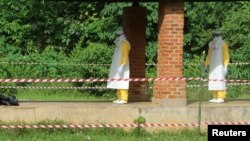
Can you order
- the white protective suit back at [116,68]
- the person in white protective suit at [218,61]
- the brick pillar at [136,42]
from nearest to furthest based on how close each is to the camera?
1. the white protective suit back at [116,68]
2. the person in white protective suit at [218,61]
3. the brick pillar at [136,42]

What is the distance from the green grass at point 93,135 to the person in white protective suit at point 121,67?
166 centimetres

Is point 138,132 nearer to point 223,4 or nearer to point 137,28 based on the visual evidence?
point 137,28

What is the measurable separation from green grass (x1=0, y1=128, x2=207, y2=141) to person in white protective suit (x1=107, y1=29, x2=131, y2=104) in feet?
5.46

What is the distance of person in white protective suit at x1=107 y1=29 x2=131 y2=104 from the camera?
1468 cm

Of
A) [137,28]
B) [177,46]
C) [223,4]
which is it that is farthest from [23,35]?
[177,46]

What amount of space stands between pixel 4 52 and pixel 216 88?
14545 millimetres

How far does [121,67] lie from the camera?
14.7 m

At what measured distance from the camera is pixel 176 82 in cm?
1416

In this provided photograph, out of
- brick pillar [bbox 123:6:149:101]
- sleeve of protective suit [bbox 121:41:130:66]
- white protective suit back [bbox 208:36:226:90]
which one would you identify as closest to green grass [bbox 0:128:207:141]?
sleeve of protective suit [bbox 121:41:130:66]

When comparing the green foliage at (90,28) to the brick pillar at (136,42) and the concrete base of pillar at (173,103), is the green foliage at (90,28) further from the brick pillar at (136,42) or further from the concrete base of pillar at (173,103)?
the concrete base of pillar at (173,103)

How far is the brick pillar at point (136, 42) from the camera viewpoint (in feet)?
52.6

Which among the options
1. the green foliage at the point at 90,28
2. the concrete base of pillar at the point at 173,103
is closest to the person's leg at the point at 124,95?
the concrete base of pillar at the point at 173,103

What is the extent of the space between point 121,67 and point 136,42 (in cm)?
162

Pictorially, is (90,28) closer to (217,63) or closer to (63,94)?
(63,94)
